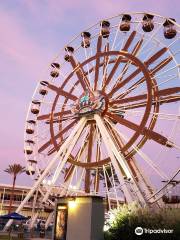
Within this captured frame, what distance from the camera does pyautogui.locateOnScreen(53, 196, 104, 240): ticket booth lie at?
20031 millimetres

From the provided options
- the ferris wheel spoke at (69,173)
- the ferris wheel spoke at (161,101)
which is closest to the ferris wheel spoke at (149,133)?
the ferris wheel spoke at (161,101)

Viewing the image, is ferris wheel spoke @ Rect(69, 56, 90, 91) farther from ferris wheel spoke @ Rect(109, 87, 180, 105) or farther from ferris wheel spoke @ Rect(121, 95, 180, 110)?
ferris wheel spoke @ Rect(121, 95, 180, 110)

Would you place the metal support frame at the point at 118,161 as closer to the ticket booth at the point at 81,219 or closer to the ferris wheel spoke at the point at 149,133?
the ferris wheel spoke at the point at 149,133

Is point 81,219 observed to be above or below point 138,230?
above

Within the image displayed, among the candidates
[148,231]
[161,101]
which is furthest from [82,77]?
→ [148,231]

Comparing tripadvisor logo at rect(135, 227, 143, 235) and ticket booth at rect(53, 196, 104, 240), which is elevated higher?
ticket booth at rect(53, 196, 104, 240)

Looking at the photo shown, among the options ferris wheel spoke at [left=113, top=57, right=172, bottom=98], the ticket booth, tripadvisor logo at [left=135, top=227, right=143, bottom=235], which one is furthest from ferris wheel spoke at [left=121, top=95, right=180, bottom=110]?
tripadvisor logo at [left=135, top=227, right=143, bottom=235]

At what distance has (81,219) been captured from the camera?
20484 millimetres

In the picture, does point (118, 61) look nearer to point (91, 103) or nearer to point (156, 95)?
point (91, 103)

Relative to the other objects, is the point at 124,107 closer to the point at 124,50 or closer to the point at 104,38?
the point at 124,50

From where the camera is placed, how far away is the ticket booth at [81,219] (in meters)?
20.0

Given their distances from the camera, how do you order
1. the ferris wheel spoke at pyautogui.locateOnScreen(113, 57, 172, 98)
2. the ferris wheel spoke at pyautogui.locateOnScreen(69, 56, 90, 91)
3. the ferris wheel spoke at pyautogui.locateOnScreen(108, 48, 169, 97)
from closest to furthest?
the ferris wheel spoke at pyautogui.locateOnScreen(108, 48, 169, 97) → the ferris wheel spoke at pyautogui.locateOnScreen(113, 57, 172, 98) → the ferris wheel spoke at pyautogui.locateOnScreen(69, 56, 90, 91)

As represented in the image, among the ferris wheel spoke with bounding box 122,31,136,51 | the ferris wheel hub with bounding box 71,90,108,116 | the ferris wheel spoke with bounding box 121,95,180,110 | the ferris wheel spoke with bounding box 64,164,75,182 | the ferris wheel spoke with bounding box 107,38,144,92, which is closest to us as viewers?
Answer: the ferris wheel spoke with bounding box 121,95,180,110

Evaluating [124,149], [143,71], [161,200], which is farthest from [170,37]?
[161,200]
